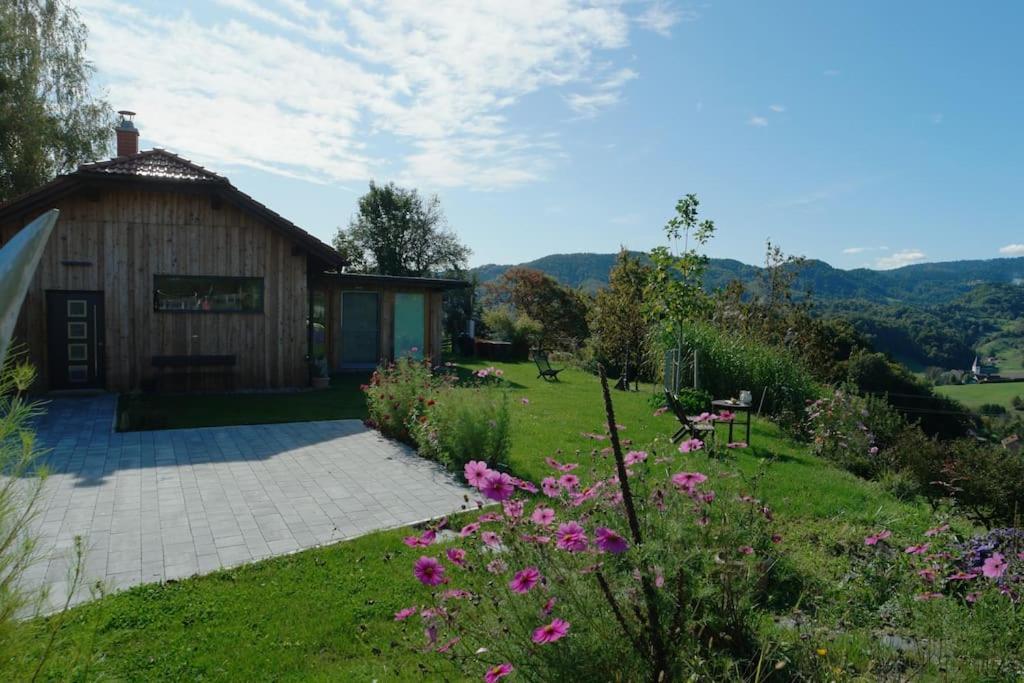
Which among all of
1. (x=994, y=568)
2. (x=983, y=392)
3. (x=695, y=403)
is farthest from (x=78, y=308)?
(x=983, y=392)

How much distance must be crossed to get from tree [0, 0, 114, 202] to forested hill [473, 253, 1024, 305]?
3331 centimetres

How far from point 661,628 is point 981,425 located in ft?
57.5

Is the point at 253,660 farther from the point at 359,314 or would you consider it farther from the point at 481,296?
the point at 481,296

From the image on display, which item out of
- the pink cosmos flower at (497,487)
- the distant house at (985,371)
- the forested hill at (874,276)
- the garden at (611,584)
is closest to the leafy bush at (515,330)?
the garden at (611,584)

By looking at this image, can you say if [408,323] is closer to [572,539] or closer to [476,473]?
[476,473]

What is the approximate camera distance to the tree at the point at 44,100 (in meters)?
18.8

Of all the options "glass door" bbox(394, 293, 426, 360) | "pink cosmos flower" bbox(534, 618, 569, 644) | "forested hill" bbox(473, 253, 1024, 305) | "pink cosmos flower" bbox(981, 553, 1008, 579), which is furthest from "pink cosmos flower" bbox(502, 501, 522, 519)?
"forested hill" bbox(473, 253, 1024, 305)

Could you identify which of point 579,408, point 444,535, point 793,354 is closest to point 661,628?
point 444,535

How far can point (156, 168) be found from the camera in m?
12.8

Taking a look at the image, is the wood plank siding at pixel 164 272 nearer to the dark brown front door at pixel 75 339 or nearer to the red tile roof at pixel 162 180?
the dark brown front door at pixel 75 339

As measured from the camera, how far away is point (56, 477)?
269 inches

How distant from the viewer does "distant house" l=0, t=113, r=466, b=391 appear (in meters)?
11.9

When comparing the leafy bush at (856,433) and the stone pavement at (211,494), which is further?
the leafy bush at (856,433)

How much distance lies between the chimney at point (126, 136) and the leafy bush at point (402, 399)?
33.0 ft
